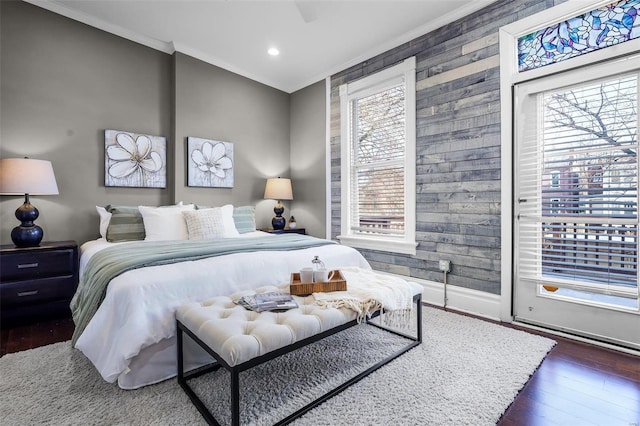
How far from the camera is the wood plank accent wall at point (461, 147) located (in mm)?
2766

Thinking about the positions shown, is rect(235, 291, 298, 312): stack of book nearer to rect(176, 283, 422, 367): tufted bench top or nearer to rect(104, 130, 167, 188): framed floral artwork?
rect(176, 283, 422, 367): tufted bench top

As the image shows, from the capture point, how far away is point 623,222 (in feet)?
7.06

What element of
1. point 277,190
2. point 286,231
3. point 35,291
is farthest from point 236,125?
point 35,291

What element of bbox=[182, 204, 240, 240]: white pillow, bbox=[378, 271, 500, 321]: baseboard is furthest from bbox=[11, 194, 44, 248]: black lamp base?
bbox=[378, 271, 500, 321]: baseboard

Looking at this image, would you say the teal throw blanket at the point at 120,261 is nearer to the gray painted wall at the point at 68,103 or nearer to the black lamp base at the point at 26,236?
the black lamp base at the point at 26,236

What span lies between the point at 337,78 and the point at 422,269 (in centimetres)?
271

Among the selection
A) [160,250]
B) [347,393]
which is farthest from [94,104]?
[347,393]

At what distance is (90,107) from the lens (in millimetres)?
3244

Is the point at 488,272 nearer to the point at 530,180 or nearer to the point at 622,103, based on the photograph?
the point at 530,180

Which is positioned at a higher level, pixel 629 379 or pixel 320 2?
pixel 320 2

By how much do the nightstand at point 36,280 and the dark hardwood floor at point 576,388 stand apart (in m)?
0.28

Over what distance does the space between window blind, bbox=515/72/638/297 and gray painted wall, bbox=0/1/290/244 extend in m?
3.37

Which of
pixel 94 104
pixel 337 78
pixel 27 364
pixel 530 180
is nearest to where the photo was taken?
pixel 27 364

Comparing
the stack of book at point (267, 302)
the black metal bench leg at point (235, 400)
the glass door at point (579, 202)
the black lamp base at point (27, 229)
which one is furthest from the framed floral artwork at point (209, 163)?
the glass door at point (579, 202)
